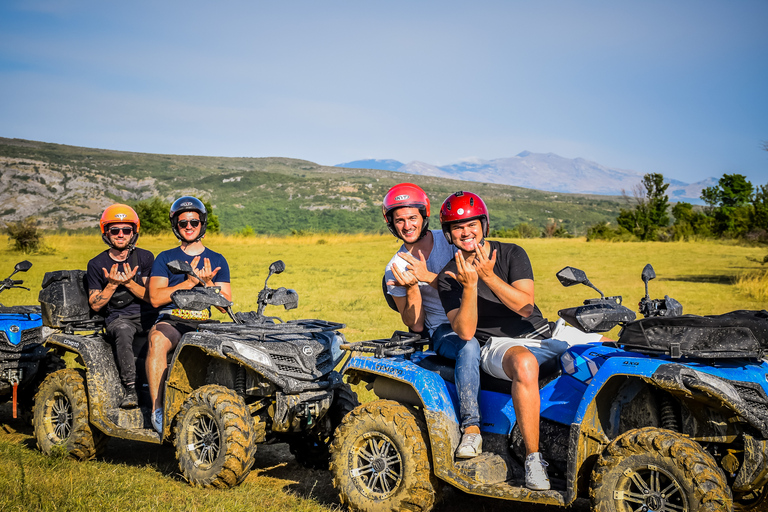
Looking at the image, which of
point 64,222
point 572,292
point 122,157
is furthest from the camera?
point 122,157

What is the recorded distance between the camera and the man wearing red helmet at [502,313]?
14.1 feet

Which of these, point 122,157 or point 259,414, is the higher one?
point 122,157

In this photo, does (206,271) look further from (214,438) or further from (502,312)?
(502,312)

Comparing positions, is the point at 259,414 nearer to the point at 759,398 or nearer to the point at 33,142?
the point at 759,398

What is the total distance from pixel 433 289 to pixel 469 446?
4.43ft

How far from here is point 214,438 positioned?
5.56 metres

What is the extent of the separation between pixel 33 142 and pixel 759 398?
15706cm

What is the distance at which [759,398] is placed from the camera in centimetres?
368

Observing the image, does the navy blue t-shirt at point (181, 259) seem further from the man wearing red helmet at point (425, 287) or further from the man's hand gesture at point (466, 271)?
the man's hand gesture at point (466, 271)

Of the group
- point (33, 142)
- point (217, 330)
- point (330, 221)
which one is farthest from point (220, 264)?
point (33, 142)

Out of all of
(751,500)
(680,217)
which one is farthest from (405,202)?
(680,217)

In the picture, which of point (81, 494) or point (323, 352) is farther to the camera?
point (323, 352)

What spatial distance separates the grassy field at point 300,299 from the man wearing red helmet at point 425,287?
3.70 ft

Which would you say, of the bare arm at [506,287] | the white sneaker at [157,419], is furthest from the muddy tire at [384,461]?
the white sneaker at [157,419]
